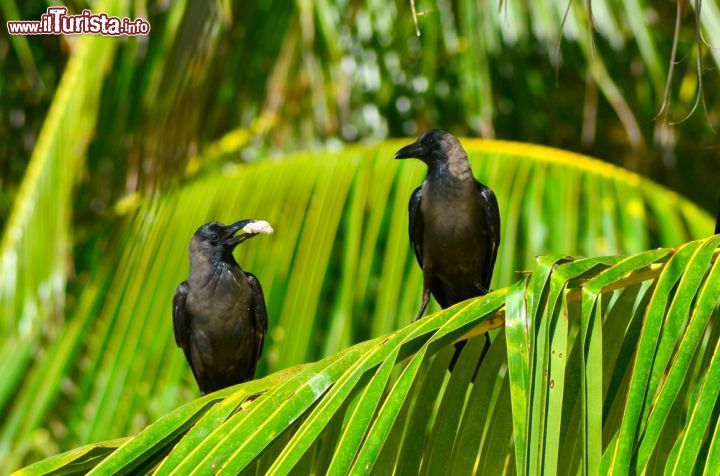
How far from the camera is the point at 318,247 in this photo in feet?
14.2

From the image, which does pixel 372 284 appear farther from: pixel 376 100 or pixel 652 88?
pixel 652 88

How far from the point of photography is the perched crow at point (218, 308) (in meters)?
3.67

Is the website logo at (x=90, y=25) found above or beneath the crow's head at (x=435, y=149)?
above

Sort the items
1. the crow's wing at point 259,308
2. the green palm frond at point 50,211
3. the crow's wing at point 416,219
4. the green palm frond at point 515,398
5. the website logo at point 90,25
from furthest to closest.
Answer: the website logo at point 90,25 → the green palm frond at point 50,211 → the crow's wing at point 259,308 → the crow's wing at point 416,219 → the green palm frond at point 515,398

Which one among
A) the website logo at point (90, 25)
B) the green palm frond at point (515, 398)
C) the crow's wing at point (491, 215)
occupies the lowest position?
the green palm frond at point (515, 398)

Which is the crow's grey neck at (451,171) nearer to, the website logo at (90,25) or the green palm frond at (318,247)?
the green palm frond at (318,247)

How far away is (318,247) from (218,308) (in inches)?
28.4

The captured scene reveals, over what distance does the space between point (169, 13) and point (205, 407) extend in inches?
155

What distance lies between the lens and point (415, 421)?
211 centimetres

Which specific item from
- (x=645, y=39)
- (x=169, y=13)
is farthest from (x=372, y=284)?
(x=169, y=13)

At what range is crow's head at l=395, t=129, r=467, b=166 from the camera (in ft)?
Result: 11.7

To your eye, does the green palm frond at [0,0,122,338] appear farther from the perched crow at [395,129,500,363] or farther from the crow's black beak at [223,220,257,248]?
the perched crow at [395,129,500,363]

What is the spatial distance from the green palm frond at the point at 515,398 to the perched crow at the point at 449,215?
50.5 inches

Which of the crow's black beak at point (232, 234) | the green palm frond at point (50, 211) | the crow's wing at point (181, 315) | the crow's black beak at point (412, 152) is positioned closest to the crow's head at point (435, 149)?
the crow's black beak at point (412, 152)
